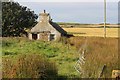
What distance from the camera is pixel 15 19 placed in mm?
45312

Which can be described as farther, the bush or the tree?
the tree

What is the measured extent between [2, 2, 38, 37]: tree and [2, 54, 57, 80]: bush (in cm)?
3291

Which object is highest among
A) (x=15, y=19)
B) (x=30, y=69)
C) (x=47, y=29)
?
(x=15, y=19)

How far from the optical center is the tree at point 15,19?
44.5 meters

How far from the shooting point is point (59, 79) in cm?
1147

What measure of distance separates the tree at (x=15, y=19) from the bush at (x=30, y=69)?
32.9 metres

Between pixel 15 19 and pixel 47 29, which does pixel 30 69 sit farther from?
pixel 15 19

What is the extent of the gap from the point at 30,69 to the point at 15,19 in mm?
35785

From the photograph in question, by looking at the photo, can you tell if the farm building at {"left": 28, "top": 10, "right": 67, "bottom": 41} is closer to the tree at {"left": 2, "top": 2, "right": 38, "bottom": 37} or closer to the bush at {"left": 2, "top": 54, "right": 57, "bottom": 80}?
the tree at {"left": 2, "top": 2, "right": 38, "bottom": 37}

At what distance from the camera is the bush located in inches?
387

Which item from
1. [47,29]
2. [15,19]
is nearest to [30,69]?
[47,29]

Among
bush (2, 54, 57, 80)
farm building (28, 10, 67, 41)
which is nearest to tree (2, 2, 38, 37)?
farm building (28, 10, 67, 41)

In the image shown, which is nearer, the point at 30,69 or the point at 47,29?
the point at 30,69

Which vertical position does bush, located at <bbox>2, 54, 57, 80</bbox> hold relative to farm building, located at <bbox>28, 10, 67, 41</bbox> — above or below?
below
